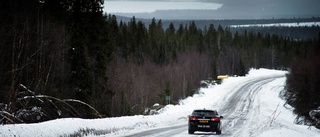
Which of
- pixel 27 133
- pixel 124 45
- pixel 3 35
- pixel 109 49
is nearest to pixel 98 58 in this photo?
pixel 109 49

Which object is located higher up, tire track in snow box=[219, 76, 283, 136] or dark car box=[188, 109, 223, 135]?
Answer: dark car box=[188, 109, 223, 135]

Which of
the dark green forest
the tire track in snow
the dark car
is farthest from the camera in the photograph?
the tire track in snow

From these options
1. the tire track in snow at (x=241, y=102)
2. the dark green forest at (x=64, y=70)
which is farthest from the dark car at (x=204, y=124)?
the tire track in snow at (x=241, y=102)

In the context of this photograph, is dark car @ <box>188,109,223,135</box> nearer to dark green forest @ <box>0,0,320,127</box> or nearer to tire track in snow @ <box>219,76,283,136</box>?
dark green forest @ <box>0,0,320,127</box>

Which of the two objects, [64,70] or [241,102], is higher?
[64,70]

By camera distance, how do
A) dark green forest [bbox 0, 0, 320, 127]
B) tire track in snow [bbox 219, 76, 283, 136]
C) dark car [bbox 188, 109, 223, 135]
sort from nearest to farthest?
1. dark green forest [bbox 0, 0, 320, 127]
2. dark car [bbox 188, 109, 223, 135]
3. tire track in snow [bbox 219, 76, 283, 136]

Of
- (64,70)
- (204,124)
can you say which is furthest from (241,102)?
(204,124)

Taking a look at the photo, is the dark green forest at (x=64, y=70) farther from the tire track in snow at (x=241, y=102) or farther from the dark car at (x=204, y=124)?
the tire track in snow at (x=241, y=102)

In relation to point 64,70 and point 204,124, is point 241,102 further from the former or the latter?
point 204,124

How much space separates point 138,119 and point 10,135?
14.2 metres

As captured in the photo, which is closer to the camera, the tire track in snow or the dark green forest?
the dark green forest

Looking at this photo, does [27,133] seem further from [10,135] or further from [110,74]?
[110,74]

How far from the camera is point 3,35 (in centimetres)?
2345

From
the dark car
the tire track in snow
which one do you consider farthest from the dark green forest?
the tire track in snow
